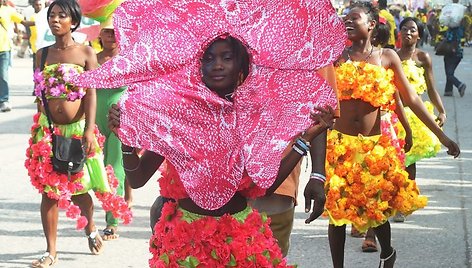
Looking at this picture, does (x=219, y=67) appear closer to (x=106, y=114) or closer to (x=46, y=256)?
(x=46, y=256)

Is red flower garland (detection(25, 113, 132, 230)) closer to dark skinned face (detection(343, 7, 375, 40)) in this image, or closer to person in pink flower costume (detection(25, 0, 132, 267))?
person in pink flower costume (detection(25, 0, 132, 267))

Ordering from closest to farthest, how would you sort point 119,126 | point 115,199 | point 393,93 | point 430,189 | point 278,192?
point 119,126 < point 278,192 < point 393,93 < point 115,199 < point 430,189

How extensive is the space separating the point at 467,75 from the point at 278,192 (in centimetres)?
2216

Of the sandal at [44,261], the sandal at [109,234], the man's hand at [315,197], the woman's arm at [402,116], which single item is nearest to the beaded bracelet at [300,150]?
the man's hand at [315,197]

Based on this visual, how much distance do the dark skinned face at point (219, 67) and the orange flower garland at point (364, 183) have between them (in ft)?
8.87

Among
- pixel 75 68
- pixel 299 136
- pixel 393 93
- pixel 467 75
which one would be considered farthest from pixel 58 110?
pixel 467 75

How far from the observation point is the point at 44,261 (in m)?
7.02

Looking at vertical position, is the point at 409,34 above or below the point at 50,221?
above

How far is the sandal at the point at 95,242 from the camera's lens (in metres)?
7.45

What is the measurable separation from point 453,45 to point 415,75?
11.4 meters

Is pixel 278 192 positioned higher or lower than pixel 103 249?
higher

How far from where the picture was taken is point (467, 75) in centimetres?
2606

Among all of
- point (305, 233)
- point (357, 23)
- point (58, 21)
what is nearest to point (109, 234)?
point (305, 233)

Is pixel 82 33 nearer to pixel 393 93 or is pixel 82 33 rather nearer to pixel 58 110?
pixel 58 110
